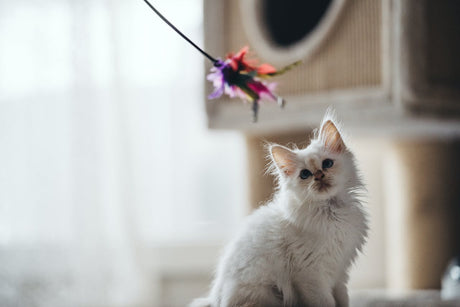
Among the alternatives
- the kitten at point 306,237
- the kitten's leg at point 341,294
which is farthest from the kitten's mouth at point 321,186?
the kitten's leg at point 341,294

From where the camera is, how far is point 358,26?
126cm

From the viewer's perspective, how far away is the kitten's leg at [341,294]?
2.20 feet

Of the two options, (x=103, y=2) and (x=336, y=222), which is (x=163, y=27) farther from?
(x=336, y=222)

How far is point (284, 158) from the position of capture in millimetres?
646

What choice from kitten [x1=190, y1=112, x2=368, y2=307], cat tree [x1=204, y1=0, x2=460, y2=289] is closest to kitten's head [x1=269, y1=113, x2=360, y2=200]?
kitten [x1=190, y1=112, x2=368, y2=307]

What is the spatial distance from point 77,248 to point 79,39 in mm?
631

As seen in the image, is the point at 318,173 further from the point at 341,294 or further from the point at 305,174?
the point at 341,294

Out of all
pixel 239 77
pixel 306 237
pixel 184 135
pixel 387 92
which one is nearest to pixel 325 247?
pixel 306 237

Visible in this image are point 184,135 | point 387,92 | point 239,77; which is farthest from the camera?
point 184,135

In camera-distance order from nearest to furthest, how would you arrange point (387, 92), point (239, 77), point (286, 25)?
1. point (239, 77)
2. point (387, 92)
3. point (286, 25)

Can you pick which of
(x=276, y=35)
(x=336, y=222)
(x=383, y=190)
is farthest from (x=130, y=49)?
(x=336, y=222)

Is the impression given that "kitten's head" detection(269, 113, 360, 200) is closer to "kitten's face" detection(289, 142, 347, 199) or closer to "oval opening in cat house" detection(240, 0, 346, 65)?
"kitten's face" detection(289, 142, 347, 199)

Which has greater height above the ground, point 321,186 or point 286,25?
point 286,25

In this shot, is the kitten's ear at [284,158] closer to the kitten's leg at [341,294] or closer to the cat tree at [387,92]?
the kitten's leg at [341,294]
